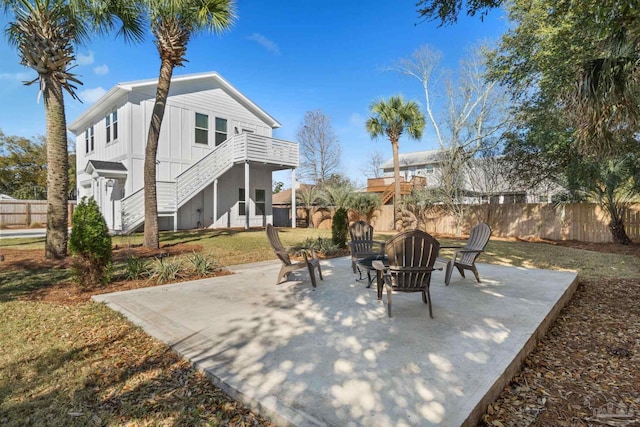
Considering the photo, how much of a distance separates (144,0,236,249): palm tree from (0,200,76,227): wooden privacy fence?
14.1 m

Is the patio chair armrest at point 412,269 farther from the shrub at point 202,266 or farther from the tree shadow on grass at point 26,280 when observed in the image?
the tree shadow on grass at point 26,280

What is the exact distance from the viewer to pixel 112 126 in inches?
637

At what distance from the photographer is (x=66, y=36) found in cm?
797

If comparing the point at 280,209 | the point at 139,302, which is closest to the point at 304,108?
the point at 280,209

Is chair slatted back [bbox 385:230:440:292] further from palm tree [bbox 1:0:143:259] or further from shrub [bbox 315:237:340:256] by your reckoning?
palm tree [bbox 1:0:143:259]

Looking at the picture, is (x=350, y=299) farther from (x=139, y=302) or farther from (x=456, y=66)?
(x=456, y=66)

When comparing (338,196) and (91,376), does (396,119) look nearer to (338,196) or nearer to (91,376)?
(338,196)

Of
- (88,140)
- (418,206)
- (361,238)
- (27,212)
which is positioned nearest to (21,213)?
(27,212)

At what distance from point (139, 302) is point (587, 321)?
6313mm

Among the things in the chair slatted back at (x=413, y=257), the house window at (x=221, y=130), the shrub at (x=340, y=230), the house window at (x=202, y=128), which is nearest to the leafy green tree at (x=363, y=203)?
the house window at (x=221, y=130)

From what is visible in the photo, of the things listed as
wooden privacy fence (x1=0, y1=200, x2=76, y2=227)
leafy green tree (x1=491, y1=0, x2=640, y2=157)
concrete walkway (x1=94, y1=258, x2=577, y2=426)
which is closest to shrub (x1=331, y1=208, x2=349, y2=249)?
concrete walkway (x1=94, y1=258, x2=577, y2=426)

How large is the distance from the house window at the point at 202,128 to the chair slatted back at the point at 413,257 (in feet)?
51.2

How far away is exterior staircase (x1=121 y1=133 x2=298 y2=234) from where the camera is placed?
1339 centimetres

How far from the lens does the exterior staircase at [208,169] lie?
13.4 meters
